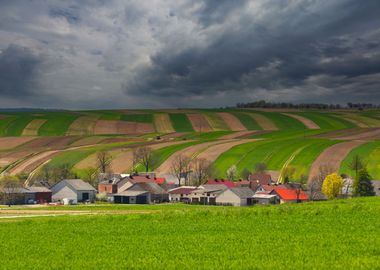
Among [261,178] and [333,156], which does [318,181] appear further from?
[333,156]

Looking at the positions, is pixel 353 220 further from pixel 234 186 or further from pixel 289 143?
pixel 289 143

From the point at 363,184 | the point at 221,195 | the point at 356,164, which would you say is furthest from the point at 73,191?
the point at 356,164

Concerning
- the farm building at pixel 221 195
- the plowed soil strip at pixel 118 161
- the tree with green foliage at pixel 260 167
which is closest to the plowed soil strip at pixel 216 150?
the tree with green foliage at pixel 260 167

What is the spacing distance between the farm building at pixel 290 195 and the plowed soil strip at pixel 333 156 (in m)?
8.92

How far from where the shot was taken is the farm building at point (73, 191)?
5605 inches

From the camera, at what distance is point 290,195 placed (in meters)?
128

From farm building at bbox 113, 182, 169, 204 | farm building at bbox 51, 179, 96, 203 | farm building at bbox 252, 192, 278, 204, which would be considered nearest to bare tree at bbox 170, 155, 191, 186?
farm building at bbox 113, 182, 169, 204

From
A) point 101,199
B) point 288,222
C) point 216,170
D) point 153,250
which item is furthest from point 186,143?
point 153,250

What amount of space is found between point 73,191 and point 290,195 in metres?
56.8

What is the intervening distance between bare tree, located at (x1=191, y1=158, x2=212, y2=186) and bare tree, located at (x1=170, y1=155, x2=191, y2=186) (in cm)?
197

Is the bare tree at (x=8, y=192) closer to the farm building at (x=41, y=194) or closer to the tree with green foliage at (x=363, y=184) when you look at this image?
the farm building at (x=41, y=194)

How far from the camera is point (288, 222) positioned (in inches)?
1634

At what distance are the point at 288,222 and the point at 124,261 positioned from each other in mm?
18896

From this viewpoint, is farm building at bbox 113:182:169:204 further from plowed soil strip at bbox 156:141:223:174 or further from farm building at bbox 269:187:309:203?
farm building at bbox 269:187:309:203
